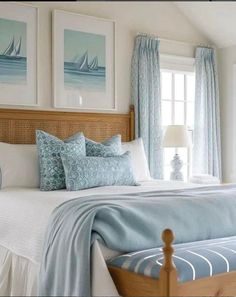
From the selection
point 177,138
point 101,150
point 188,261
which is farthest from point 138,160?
point 188,261

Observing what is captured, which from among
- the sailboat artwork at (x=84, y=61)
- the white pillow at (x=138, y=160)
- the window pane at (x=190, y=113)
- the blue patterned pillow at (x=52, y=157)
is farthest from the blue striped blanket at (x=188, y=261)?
the window pane at (x=190, y=113)

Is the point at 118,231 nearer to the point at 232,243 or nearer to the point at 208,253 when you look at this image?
the point at 208,253

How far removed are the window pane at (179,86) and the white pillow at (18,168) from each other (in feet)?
7.41

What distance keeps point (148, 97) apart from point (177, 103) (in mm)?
568

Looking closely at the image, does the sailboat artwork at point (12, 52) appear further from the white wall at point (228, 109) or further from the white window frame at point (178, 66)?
the white wall at point (228, 109)

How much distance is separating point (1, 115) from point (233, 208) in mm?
2341

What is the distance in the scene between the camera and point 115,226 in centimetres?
238

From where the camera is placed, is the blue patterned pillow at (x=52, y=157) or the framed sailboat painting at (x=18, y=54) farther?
the framed sailboat painting at (x=18, y=54)

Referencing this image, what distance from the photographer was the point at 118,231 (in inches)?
93.7

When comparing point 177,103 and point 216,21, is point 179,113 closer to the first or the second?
point 177,103

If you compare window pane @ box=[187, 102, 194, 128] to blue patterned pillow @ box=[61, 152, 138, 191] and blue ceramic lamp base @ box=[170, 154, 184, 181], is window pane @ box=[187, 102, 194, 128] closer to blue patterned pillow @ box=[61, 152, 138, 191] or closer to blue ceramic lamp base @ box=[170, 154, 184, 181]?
blue ceramic lamp base @ box=[170, 154, 184, 181]

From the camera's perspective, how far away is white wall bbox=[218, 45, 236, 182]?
555 centimetres

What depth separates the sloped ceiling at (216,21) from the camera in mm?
5023

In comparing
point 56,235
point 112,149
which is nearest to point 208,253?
point 56,235
